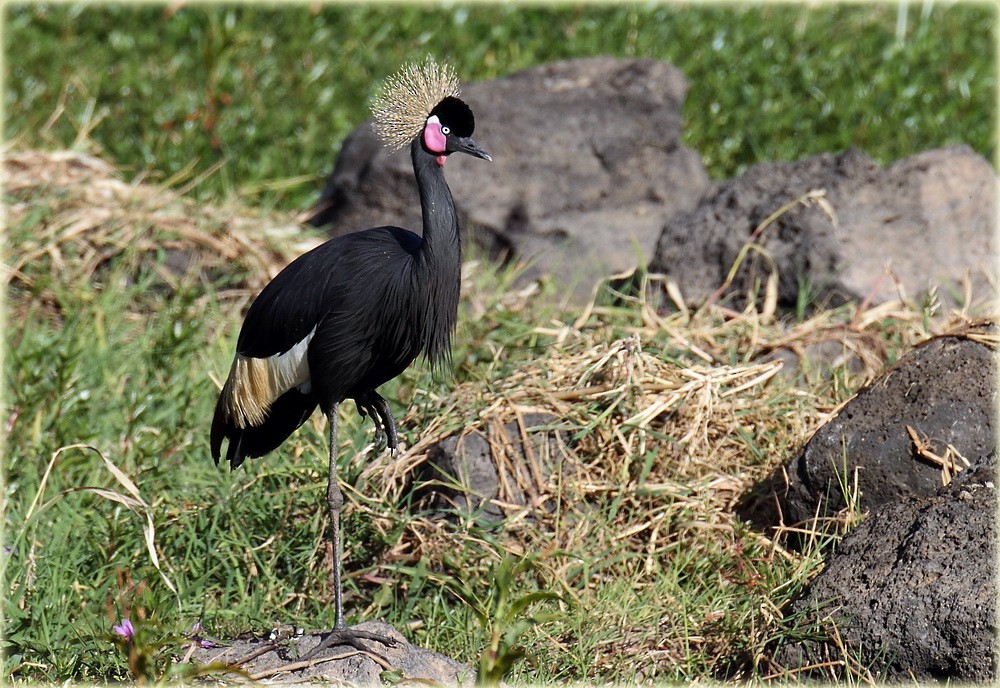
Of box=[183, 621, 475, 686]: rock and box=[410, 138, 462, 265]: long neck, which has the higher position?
box=[410, 138, 462, 265]: long neck

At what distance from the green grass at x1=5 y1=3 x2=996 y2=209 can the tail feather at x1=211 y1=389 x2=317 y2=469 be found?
311 centimetres

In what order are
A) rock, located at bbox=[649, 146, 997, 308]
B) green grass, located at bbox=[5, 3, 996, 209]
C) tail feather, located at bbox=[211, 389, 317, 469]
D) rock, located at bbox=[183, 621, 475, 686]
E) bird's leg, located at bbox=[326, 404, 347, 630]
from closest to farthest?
1. rock, located at bbox=[183, 621, 475, 686]
2. bird's leg, located at bbox=[326, 404, 347, 630]
3. tail feather, located at bbox=[211, 389, 317, 469]
4. rock, located at bbox=[649, 146, 997, 308]
5. green grass, located at bbox=[5, 3, 996, 209]

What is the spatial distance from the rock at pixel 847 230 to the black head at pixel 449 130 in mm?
2155

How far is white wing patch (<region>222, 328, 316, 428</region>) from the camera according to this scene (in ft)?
13.1

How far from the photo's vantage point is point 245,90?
8234 millimetres

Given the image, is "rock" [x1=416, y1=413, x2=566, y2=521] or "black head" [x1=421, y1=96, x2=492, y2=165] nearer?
"black head" [x1=421, y1=96, x2=492, y2=165]

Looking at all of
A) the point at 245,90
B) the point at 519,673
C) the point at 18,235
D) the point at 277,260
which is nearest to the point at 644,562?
the point at 519,673

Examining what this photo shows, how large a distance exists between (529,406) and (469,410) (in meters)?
0.22

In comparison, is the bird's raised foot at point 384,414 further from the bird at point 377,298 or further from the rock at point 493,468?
the rock at point 493,468

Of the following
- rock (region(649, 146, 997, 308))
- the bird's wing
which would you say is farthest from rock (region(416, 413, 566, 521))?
rock (region(649, 146, 997, 308))

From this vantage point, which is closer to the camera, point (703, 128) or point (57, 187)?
point (57, 187)

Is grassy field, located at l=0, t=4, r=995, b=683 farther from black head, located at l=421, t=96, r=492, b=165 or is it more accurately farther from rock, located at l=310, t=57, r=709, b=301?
black head, located at l=421, t=96, r=492, b=165

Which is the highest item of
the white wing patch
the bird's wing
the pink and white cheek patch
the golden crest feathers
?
the golden crest feathers

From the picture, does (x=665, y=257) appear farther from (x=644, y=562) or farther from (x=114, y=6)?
(x=114, y=6)
